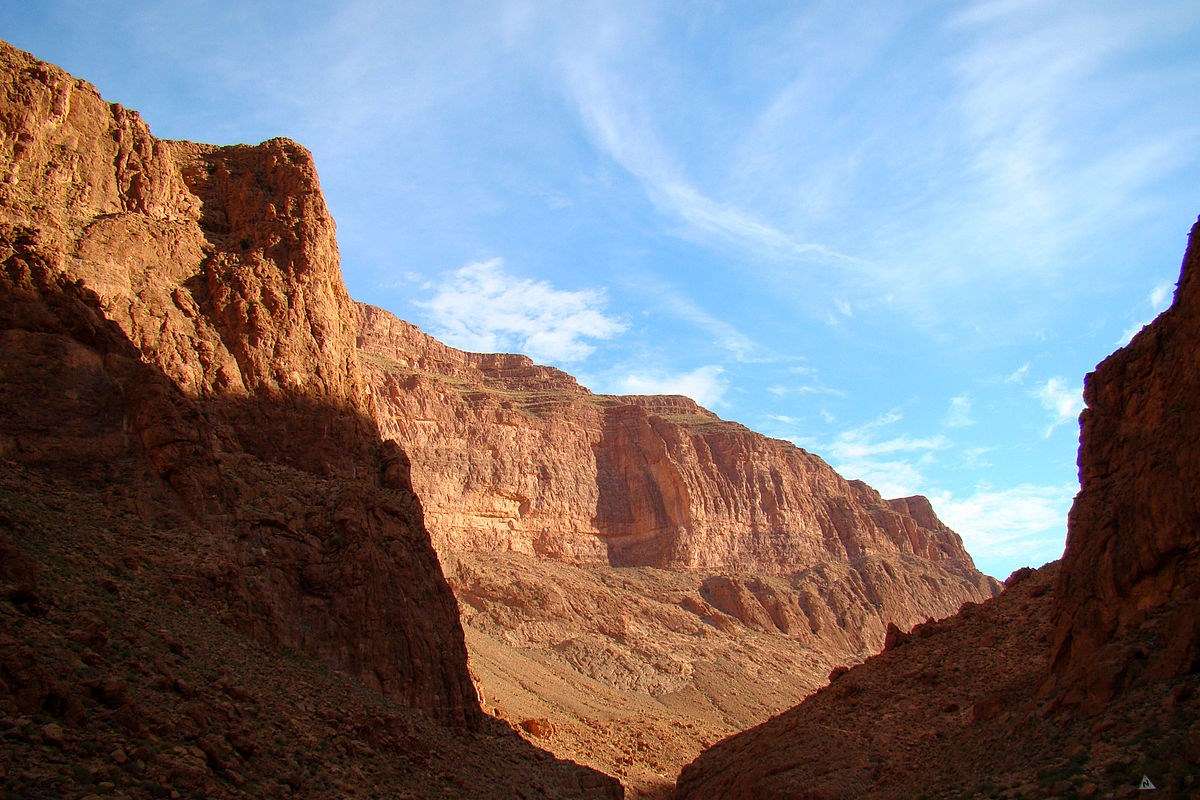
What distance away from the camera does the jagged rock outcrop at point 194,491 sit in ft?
54.1

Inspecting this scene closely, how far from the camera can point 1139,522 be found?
70.0 ft

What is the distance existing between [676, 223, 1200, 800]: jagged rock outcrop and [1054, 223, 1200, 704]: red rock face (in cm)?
4

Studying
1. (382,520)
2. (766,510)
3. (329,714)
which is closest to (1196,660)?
(329,714)

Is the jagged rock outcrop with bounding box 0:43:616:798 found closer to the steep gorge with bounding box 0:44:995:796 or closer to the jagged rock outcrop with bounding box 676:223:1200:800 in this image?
the steep gorge with bounding box 0:44:995:796

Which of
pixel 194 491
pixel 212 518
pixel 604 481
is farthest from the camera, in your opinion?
pixel 604 481

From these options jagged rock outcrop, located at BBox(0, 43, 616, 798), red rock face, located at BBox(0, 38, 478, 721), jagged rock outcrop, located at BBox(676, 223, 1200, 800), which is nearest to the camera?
jagged rock outcrop, located at BBox(0, 43, 616, 798)

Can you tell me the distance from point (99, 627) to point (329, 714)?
275 inches

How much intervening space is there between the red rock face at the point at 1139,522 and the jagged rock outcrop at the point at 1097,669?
0.13 feet

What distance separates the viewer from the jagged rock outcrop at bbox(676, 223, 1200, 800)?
59.5 ft

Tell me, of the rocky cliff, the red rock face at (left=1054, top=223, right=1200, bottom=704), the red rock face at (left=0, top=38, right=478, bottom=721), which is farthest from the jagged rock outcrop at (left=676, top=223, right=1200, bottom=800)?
the rocky cliff

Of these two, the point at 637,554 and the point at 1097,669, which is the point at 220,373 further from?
the point at 637,554

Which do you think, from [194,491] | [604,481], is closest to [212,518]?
[194,491]

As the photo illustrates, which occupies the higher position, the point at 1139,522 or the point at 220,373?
the point at 220,373

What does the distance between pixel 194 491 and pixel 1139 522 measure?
23243 millimetres
